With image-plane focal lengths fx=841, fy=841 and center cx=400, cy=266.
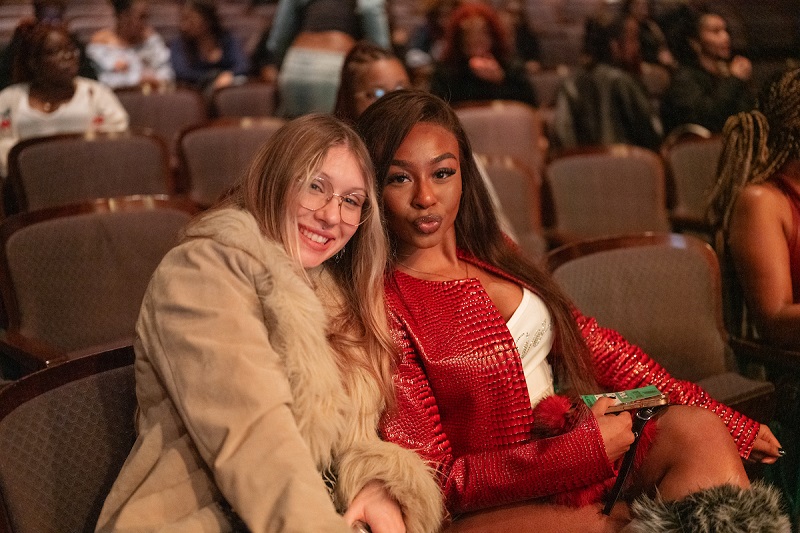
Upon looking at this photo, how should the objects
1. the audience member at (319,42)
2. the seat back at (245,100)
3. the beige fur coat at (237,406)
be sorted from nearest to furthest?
the beige fur coat at (237,406)
the audience member at (319,42)
the seat back at (245,100)

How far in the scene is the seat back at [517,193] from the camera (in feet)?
9.64

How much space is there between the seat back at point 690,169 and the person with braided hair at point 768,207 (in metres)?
1.38

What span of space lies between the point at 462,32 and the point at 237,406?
122 inches

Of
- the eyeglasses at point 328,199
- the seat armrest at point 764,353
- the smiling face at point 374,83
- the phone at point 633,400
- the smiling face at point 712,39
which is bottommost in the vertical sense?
the seat armrest at point 764,353

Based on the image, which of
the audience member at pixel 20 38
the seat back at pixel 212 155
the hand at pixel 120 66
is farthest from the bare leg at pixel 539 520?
the hand at pixel 120 66

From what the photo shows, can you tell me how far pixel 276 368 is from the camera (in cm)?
119

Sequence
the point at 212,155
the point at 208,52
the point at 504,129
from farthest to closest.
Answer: the point at 208,52, the point at 504,129, the point at 212,155

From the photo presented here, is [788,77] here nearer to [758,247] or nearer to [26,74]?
[758,247]

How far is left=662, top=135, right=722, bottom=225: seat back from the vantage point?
3.38 meters

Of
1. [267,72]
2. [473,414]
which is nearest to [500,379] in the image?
[473,414]

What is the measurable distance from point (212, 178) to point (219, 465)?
2.31m

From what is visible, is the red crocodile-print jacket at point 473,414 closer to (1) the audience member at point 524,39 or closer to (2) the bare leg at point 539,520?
(2) the bare leg at point 539,520

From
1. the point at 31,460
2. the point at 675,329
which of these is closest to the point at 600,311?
the point at 675,329

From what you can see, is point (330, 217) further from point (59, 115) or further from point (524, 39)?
point (524, 39)
